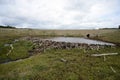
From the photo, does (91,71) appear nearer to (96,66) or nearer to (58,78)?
(96,66)

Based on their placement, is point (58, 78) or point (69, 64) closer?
point (58, 78)

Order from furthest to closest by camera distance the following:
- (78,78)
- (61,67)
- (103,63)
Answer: (103,63)
(61,67)
(78,78)

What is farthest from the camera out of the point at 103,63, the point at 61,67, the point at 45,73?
the point at 103,63

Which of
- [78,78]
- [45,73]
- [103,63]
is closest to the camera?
[78,78]

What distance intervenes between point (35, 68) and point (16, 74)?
346cm

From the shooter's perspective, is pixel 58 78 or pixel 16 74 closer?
pixel 58 78

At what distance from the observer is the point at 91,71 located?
2484cm

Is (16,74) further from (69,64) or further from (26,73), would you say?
(69,64)

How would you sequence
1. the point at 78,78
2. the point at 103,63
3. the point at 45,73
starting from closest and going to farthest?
the point at 78,78
the point at 45,73
the point at 103,63

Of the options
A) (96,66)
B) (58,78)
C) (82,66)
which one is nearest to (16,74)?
(58,78)

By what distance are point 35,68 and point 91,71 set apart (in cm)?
911

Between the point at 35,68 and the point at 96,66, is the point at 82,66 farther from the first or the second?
the point at 35,68

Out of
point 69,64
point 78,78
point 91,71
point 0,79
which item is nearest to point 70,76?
point 78,78

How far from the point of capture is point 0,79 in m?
23.3
